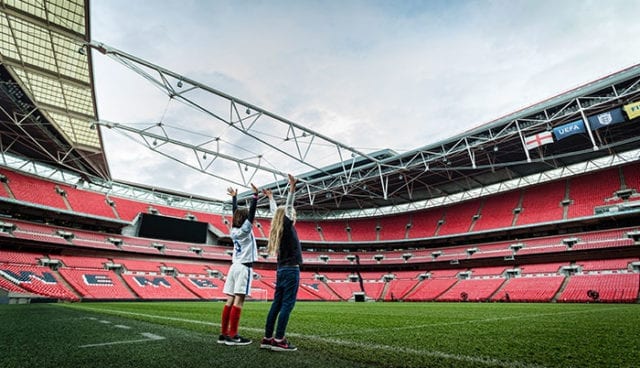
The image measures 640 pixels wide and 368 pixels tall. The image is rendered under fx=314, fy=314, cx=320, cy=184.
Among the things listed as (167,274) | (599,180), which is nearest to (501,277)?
(599,180)

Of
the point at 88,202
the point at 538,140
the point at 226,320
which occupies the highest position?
the point at 538,140

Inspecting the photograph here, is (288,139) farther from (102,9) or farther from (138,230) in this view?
(138,230)

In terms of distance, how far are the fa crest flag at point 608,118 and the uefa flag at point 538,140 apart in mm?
2096

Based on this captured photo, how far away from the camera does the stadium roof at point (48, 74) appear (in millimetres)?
11773

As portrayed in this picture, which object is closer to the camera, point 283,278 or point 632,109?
point 283,278

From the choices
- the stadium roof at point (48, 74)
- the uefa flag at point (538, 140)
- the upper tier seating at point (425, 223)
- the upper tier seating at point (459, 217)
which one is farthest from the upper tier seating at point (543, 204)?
the stadium roof at point (48, 74)

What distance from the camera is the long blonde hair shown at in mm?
3625

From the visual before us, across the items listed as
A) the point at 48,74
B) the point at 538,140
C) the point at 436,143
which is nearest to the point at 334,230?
the point at 436,143

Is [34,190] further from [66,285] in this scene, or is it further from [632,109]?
[632,109]

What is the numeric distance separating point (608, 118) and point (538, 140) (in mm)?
3304

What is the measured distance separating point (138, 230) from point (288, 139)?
2401 centimetres

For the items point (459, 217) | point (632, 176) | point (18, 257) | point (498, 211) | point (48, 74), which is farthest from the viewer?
point (459, 217)

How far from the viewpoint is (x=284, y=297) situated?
3.44 meters

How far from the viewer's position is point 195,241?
34.0 metres
